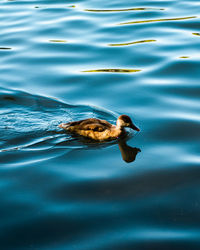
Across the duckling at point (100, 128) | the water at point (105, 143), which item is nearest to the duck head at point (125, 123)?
the duckling at point (100, 128)

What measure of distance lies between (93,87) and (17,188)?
4.06 metres

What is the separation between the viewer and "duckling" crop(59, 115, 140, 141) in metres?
7.39

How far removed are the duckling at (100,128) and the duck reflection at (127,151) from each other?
176 mm

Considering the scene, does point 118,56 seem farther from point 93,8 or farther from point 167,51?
point 93,8

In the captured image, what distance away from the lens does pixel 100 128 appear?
294 inches


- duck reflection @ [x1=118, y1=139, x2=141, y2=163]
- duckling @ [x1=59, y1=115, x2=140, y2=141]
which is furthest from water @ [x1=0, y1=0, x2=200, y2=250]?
duckling @ [x1=59, y1=115, x2=140, y2=141]

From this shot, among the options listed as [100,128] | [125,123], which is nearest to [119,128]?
[125,123]

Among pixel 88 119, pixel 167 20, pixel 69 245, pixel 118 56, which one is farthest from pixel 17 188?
pixel 167 20

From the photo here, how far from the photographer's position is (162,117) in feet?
26.0

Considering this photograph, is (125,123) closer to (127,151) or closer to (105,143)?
(105,143)

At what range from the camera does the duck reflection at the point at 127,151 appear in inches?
262

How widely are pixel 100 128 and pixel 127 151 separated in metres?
0.72

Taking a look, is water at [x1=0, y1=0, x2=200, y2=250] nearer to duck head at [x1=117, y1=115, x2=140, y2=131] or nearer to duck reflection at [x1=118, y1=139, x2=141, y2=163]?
duck reflection at [x1=118, y1=139, x2=141, y2=163]

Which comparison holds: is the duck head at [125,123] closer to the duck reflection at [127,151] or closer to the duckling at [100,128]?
the duckling at [100,128]
